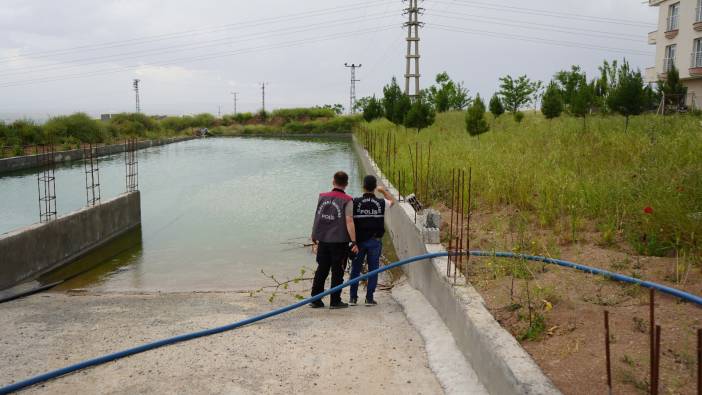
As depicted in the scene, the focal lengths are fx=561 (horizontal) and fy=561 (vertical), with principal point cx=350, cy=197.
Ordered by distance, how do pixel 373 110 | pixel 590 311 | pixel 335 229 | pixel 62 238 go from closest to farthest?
pixel 590 311 → pixel 335 229 → pixel 62 238 → pixel 373 110

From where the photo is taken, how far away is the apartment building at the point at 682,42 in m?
31.2

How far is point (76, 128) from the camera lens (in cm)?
3209

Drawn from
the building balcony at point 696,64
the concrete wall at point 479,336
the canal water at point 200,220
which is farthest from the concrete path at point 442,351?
the building balcony at point 696,64

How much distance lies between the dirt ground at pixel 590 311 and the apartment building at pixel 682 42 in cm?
2884

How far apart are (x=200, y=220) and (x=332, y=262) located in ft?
26.2

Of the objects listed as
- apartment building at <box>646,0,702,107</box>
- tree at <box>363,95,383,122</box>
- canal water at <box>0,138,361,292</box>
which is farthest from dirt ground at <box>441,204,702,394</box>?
tree at <box>363,95,383,122</box>

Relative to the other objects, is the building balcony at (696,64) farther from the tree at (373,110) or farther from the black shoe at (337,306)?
the black shoe at (337,306)

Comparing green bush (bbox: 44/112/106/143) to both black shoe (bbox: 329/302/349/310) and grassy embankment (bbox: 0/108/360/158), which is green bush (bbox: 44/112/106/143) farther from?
black shoe (bbox: 329/302/349/310)

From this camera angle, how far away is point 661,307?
3.98 meters

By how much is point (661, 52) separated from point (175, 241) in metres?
34.6

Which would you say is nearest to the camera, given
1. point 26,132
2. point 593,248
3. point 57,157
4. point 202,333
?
point 202,333

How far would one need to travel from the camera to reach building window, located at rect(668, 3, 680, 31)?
33562mm

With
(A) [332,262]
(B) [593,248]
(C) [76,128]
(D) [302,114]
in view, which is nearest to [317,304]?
(A) [332,262]

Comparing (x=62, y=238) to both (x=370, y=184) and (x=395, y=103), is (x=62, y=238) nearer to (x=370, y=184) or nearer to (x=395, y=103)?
(x=370, y=184)
